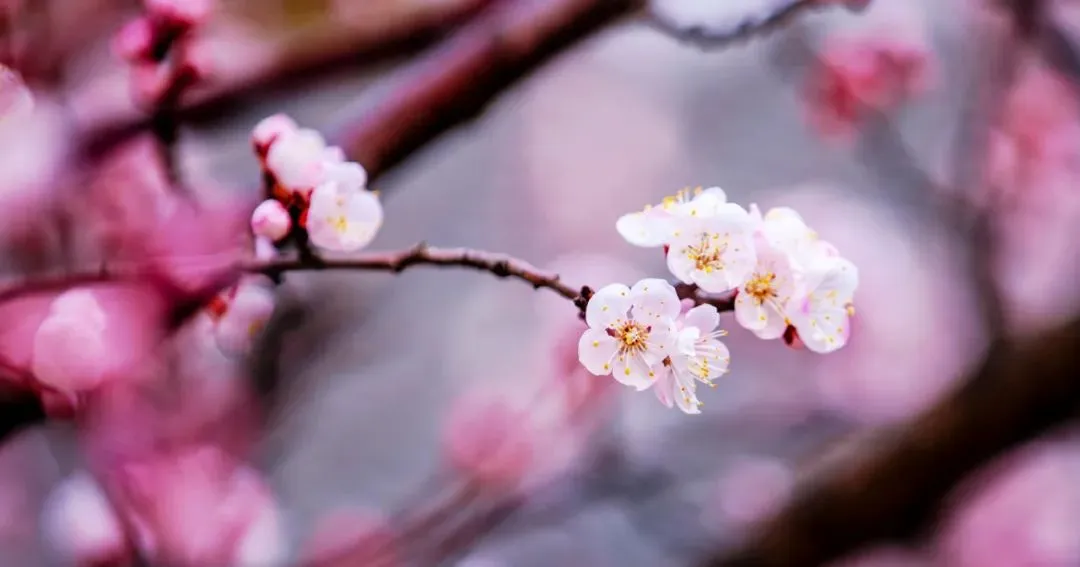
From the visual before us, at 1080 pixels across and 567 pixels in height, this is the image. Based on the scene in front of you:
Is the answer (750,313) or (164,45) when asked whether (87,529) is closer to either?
(164,45)

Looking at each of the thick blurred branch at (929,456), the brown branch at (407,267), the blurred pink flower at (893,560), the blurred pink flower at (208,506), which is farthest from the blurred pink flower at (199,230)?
the blurred pink flower at (893,560)

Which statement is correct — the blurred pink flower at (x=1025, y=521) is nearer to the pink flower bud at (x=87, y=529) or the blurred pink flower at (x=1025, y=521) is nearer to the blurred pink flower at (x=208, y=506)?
the blurred pink flower at (x=208, y=506)

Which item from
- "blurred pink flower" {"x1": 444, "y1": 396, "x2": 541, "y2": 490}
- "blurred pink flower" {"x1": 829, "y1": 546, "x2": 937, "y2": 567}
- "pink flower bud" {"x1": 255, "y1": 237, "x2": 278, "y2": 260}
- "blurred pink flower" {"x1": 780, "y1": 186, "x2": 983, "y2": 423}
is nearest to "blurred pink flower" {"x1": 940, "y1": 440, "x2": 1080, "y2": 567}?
"blurred pink flower" {"x1": 829, "y1": 546, "x2": 937, "y2": 567}

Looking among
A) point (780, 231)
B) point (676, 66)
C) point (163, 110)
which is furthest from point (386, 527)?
point (676, 66)

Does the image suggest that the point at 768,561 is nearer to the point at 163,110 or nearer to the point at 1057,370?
the point at 1057,370

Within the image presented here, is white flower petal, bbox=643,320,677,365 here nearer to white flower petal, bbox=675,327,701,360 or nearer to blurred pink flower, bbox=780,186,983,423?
white flower petal, bbox=675,327,701,360

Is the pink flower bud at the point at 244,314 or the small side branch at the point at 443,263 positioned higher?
the pink flower bud at the point at 244,314

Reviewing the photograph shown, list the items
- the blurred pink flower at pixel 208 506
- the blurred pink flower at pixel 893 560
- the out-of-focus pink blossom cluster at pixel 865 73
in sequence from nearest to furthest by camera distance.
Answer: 1. the blurred pink flower at pixel 208 506
2. the out-of-focus pink blossom cluster at pixel 865 73
3. the blurred pink flower at pixel 893 560

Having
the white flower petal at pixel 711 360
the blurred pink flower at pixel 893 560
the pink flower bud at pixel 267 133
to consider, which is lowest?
the white flower petal at pixel 711 360
